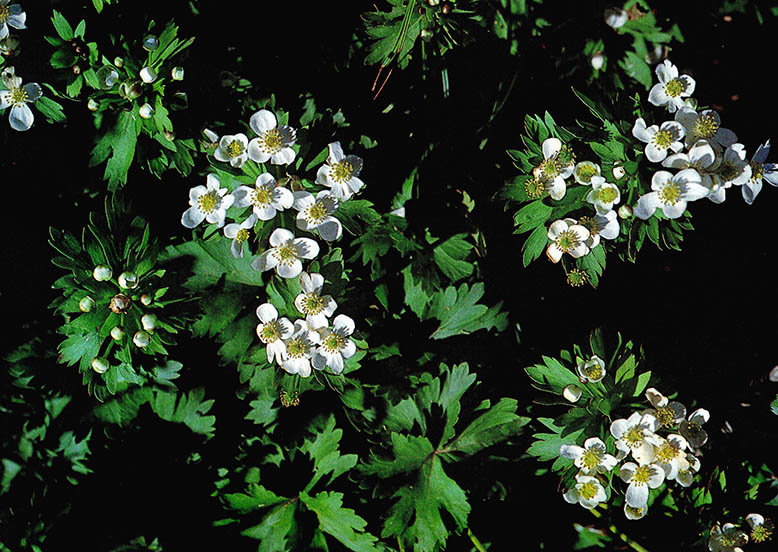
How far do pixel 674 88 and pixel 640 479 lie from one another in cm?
155

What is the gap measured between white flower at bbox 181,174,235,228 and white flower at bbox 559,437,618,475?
63.9 inches

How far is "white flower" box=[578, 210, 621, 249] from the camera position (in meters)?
2.46

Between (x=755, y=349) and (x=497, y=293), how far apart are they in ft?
5.47

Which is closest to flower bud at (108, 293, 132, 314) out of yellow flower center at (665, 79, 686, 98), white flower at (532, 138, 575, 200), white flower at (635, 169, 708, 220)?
white flower at (532, 138, 575, 200)

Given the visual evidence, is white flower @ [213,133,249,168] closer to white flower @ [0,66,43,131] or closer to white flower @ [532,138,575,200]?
white flower @ [0,66,43,131]

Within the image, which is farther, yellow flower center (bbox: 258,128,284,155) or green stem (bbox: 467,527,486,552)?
green stem (bbox: 467,527,486,552)

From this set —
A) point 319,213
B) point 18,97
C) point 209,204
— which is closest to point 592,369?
point 319,213

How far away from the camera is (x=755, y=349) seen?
3762mm

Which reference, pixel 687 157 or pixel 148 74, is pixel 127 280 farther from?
pixel 687 157

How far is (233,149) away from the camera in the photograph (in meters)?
2.44

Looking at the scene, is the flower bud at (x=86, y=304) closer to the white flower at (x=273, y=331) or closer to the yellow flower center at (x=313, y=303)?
the white flower at (x=273, y=331)

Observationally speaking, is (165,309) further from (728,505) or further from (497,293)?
(728,505)

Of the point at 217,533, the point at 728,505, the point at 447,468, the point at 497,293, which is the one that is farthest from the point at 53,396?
the point at 728,505

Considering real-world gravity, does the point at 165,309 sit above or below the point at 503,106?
below
